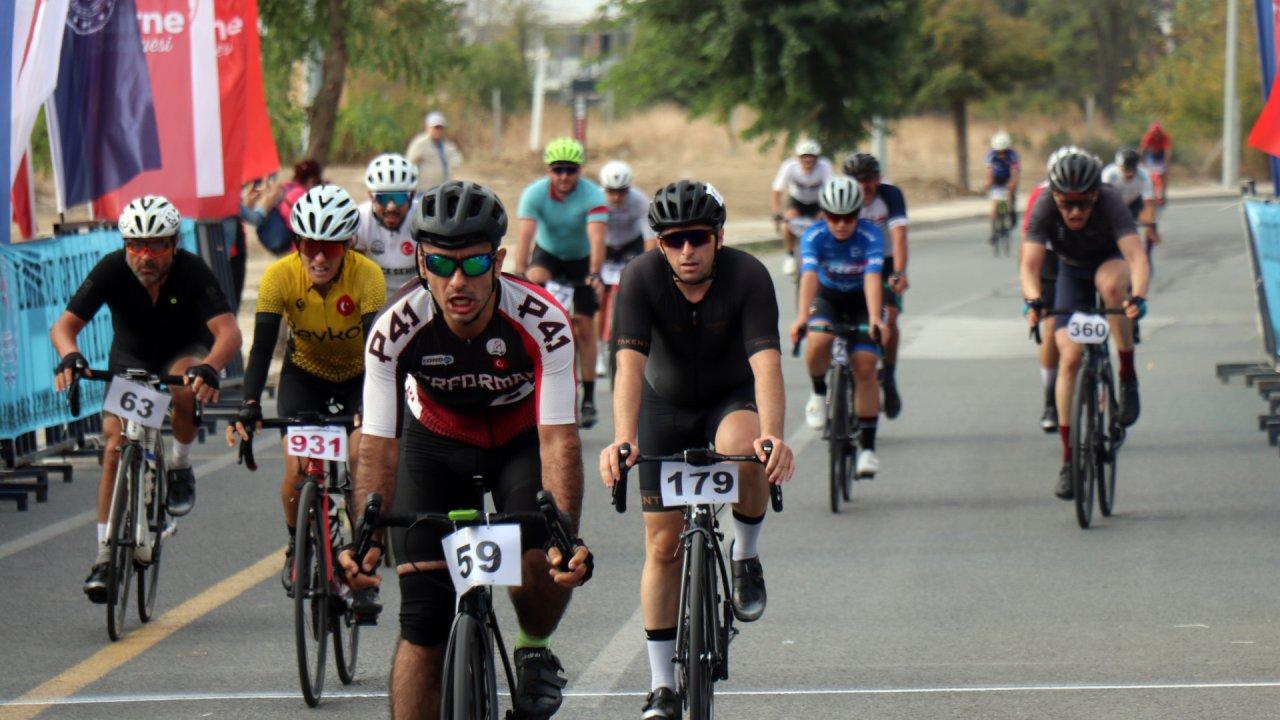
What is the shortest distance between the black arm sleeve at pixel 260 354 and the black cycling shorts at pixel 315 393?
0.32 m

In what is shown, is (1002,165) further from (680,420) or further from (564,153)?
(680,420)

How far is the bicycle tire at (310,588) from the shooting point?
699cm

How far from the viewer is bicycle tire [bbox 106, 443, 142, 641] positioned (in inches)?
319

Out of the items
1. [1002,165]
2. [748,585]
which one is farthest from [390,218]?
[1002,165]

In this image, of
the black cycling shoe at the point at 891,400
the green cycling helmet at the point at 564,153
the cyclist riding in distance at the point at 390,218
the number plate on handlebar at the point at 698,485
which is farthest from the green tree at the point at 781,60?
the number plate on handlebar at the point at 698,485

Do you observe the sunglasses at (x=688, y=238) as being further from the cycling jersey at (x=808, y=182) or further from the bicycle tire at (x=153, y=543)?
the cycling jersey at (x=808, y=182)

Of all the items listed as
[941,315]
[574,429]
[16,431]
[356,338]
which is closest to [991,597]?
[356,338]

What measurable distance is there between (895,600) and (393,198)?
374 centimetres

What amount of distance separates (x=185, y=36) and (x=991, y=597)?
29.4ft

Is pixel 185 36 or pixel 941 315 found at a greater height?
pixel 185 36

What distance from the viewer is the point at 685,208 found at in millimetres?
6520

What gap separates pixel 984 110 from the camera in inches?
3002

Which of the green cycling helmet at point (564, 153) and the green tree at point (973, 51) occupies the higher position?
the green tree at point (973, 51)

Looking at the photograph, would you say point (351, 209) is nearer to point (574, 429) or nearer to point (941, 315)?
point (574, 429)
